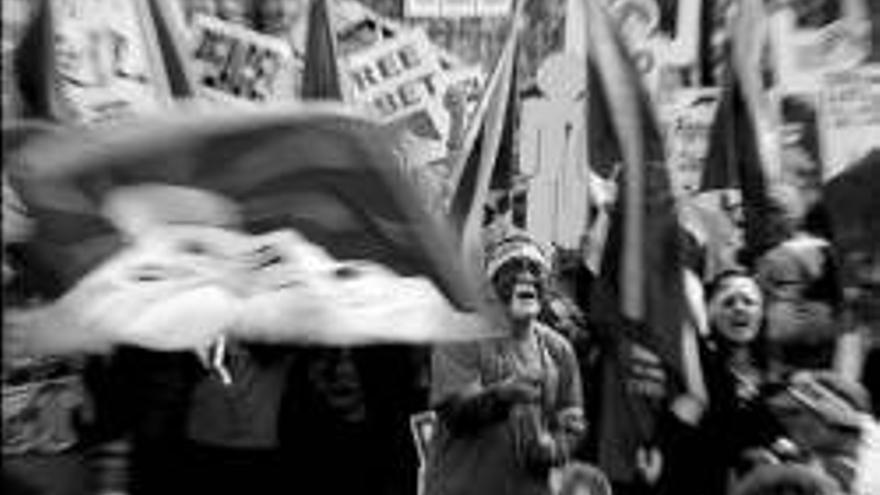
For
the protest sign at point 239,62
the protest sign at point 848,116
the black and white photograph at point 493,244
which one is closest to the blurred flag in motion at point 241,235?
the black and white photograph at point 493,244

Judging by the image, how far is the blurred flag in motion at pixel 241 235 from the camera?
4031 mm

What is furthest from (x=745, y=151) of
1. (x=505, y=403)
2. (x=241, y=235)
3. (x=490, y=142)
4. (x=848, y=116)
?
(x=241, y=235)

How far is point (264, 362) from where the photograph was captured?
213 inches

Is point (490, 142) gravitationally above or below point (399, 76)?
below

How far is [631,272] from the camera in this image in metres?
6.24

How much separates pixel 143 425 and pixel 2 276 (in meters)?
0.80

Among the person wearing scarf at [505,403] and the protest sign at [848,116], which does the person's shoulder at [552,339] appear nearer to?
the person wearing scarf at [505,403]

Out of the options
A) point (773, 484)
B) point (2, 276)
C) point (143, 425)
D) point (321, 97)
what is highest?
point (321, 97)

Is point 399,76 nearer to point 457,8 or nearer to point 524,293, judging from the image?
point 457,8

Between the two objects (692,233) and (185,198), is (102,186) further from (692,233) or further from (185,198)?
(692,233)

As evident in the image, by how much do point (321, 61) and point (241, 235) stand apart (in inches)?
85.5

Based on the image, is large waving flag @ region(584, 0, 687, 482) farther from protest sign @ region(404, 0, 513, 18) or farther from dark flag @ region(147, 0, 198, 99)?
dark flag @ region(147, 0, 198, 99)

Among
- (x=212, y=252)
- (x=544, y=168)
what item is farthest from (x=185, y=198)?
(x=544, y=168)

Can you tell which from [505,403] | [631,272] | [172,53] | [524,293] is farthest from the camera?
[631,272]
